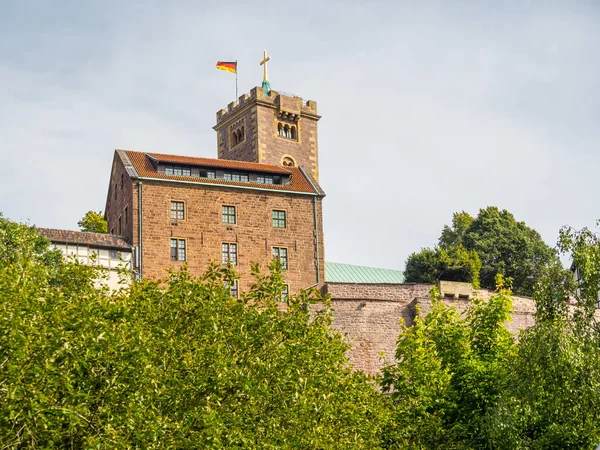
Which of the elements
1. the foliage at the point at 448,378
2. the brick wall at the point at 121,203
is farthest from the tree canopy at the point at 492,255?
the foliage at the point at 448,378

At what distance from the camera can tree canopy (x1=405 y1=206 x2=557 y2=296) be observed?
71.2 metres

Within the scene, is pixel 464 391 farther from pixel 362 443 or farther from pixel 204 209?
pixel 204 209

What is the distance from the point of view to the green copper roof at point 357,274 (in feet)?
230

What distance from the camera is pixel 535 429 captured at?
30.3 m

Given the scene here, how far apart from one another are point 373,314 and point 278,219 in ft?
38.6

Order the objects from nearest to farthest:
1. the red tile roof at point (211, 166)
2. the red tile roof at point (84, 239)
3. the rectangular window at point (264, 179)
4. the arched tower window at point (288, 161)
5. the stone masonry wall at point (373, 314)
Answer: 1. the stone masonry wall at point (373, 314)
2. the red tile roof at point (84, 239)
3. the red tile roof at point (211, 166)
4. the rectangular window at point (264, 179)
5. the arched tower window at point (288, 161)

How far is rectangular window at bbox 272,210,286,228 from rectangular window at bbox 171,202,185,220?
5.66 m

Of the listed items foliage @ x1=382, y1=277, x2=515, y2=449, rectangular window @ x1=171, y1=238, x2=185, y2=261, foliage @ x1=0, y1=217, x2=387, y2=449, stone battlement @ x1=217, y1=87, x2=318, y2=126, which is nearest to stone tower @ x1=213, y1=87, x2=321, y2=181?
stone battlement @ x1=217, y1=87, x2=318, y2=126

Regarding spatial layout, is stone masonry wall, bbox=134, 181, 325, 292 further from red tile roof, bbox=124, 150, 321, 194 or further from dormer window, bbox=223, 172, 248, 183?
dormer window, bbox=223, 172, 248, 183

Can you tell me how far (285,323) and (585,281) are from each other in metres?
9.31

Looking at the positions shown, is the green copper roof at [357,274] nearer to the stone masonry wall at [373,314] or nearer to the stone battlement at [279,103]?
the stone battlement at [279,103]

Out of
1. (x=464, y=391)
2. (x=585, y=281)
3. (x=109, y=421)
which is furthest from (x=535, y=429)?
(x=109, y=421)

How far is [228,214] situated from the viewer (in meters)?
54.1

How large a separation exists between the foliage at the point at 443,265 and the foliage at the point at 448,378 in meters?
31.6
